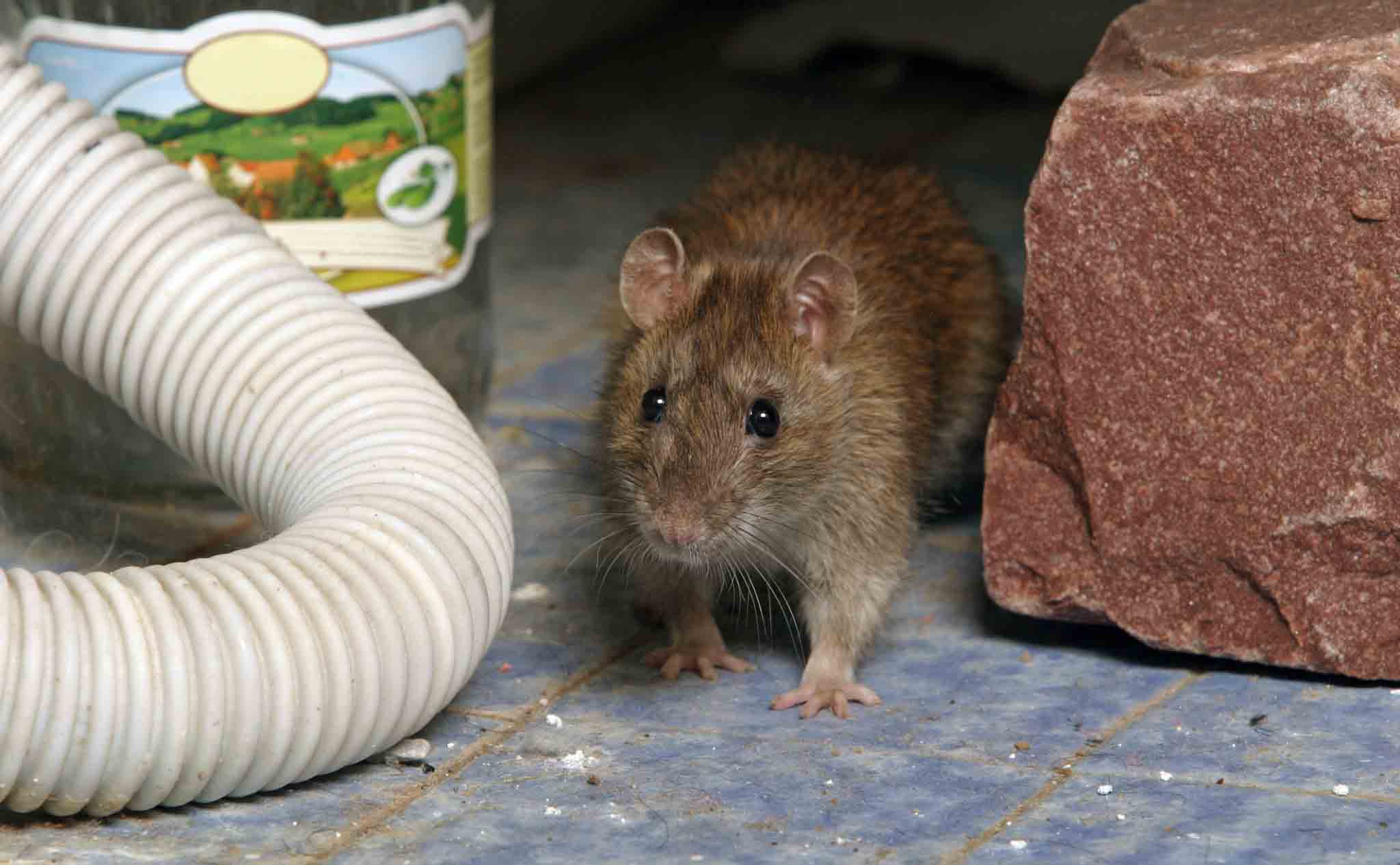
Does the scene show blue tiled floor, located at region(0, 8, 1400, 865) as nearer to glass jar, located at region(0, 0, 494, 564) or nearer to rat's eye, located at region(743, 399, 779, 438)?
glass jar, located at region(0, 0, 494, 564)

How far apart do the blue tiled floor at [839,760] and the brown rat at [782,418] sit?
0.55 feet

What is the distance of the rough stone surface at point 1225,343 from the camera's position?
3633mm

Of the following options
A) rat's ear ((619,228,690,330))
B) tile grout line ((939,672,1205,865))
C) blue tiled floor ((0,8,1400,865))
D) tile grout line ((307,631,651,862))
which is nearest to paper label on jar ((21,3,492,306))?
blue tiled floor ((0,8,1400,865))

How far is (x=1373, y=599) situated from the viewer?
12.5 feet

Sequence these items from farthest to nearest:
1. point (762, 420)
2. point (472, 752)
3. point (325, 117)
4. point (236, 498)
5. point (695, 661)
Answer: point (325, 117), point (695, 661), point (236, 498), point (762, 420), point (472, 752)

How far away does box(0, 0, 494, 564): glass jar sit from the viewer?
4.61 metres

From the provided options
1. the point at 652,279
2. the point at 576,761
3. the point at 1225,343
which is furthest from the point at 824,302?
the point at 576,761

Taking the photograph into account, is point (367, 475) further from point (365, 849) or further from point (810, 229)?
point (810, 229)

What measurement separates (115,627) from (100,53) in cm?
186

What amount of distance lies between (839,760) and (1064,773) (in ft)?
1.34

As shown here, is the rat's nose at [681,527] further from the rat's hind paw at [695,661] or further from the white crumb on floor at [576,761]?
the rat's hind paw at [695,661]

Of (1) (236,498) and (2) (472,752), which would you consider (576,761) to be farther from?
(1) (236,498)

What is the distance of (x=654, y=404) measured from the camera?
3936 mm

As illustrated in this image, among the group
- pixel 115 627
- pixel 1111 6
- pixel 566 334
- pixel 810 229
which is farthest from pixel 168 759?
pixel 1111 6
